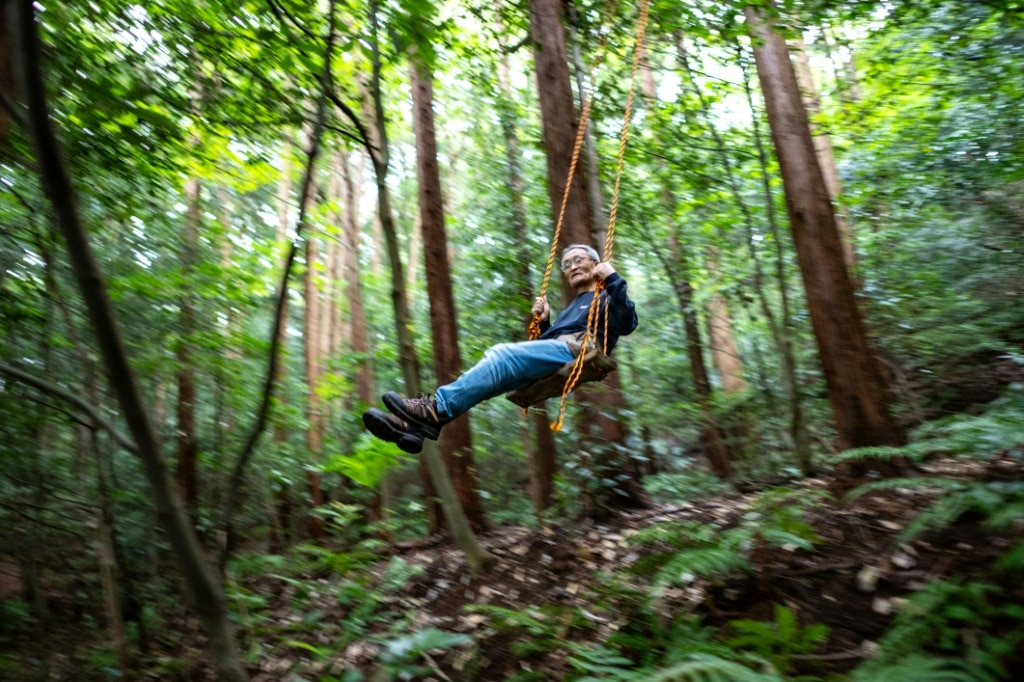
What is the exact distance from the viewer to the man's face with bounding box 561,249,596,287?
4594 mm

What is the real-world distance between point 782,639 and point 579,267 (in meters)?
2.65

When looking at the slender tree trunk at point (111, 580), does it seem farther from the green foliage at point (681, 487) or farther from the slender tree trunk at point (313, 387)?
the green foliage at point (681, 487)

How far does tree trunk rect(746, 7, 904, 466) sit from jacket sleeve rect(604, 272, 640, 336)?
1814 millimetres

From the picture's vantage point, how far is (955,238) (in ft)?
25.7

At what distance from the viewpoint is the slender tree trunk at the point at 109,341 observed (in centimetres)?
162

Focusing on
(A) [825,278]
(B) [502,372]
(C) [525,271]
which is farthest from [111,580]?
(A) [825,278]

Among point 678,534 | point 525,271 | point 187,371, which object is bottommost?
point 678,534

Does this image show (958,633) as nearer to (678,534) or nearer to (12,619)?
(678,534)

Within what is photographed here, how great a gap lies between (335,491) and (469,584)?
17.7 ft

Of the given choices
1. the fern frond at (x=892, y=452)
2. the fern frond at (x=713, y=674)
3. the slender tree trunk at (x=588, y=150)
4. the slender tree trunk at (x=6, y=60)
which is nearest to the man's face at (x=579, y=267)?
the slender tree trunk at (x=588, y=150)

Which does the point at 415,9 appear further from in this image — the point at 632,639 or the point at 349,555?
the point at 349,555

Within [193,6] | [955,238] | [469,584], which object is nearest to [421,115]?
[193,6]

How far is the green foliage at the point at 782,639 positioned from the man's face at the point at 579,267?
2.44 meters

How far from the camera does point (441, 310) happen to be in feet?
22.6
